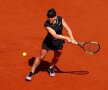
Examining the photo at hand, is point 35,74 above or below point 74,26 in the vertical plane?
below

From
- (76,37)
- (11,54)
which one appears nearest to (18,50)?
(11,54)

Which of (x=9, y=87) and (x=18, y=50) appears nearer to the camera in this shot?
(x=9, y=87)

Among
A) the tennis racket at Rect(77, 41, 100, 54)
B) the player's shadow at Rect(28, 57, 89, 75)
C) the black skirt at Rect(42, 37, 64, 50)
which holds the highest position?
the black skirt at Rect(42, 37, 64, 50)

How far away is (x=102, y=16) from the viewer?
46.2 feet

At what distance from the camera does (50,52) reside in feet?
39.9

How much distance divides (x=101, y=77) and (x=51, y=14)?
2774 millimetres

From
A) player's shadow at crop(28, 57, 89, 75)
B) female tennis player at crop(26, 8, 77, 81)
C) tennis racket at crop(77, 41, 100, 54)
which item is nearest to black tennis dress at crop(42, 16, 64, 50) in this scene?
female tennis player at crop(26, 8, 77, 81)

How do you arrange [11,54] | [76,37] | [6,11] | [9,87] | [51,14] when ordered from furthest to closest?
[6,11] < [76,37] < [11,54] < [9,87] < [51,14]

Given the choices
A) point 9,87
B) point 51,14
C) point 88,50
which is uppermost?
point 51,14

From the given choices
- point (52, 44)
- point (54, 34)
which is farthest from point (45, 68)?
point (54, 34)

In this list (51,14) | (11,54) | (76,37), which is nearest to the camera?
(51,14)

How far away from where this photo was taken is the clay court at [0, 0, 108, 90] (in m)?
11.0

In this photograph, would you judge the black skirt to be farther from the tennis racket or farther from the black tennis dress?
the tennis racket

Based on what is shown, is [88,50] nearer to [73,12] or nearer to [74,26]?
[74,26]
